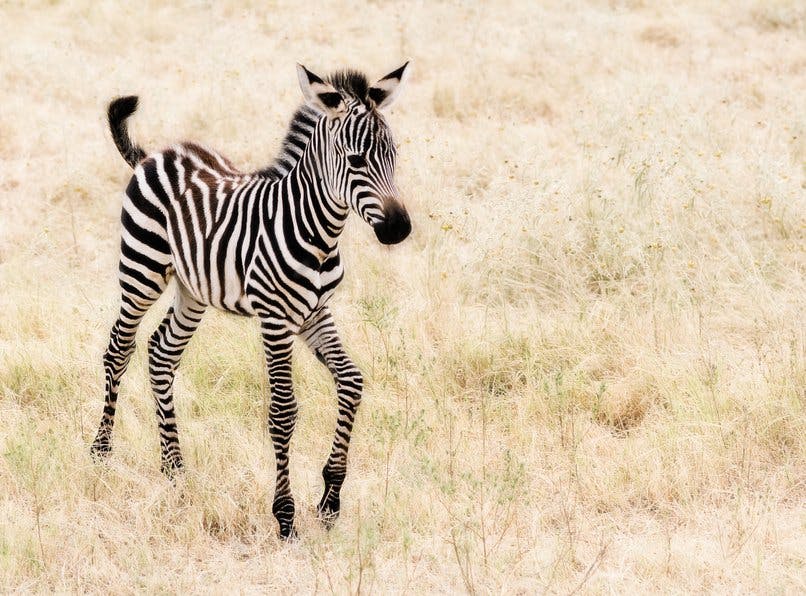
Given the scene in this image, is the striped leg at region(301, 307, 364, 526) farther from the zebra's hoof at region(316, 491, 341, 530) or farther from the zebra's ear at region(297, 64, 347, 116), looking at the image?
the zebra's ear at region(297, 64, 347, 116)

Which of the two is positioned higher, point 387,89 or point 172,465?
point 387,89

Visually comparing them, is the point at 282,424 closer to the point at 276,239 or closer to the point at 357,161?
the point at 276,239

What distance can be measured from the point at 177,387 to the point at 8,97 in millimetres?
6477

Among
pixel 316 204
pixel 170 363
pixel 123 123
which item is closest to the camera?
pixel 316 204

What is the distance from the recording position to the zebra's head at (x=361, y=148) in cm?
411

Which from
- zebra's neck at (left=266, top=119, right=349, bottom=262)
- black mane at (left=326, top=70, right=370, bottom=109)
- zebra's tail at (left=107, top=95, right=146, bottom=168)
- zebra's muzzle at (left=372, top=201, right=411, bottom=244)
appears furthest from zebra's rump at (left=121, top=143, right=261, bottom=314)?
zebra's muzzle at (left=372, top=201, right=411, bottom=244)

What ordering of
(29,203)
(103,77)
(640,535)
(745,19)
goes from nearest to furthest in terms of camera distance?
(640,535), (29,203), (103,77), (745,19)

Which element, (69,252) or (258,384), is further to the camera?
(69,252)

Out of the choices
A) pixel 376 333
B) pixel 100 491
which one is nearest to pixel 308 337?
pixel 100 491

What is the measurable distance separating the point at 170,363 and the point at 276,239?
3.72ft

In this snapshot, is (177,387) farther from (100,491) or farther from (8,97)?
(8,97)

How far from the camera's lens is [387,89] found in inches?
177

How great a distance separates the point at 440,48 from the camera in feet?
42.5

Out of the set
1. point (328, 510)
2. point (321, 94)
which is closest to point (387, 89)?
point (321, 94)
